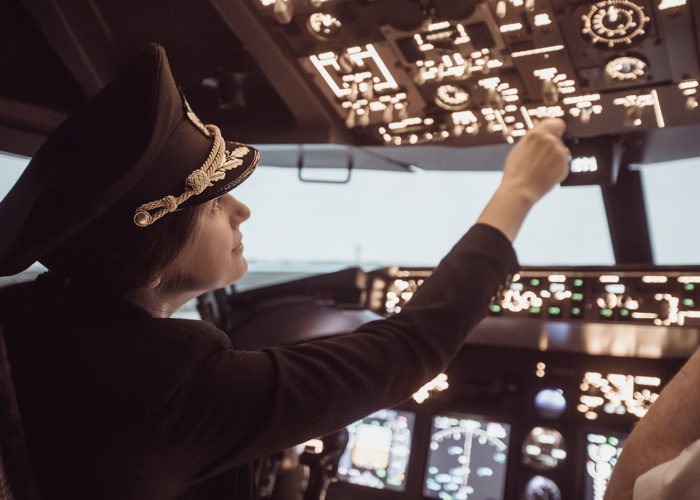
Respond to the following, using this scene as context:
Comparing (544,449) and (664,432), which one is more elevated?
(544,449)

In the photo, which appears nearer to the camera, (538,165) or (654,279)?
(538,165)

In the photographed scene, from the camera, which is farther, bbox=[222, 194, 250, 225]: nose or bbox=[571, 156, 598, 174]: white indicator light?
bbox=[571, 156, 598, 174]: white indicator light

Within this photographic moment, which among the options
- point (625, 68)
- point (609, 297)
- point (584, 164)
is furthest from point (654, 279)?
point (625, 68)

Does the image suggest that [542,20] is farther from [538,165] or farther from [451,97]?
[538,165]

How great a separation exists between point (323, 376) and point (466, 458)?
1412 mm

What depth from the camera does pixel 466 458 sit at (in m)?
2.02

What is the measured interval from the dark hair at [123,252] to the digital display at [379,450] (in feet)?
4.61

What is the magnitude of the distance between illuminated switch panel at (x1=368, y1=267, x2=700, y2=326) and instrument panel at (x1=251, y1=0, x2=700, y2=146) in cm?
38

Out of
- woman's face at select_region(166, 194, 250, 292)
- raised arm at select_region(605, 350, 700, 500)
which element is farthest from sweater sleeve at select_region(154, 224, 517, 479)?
raised arm at select_region(605, 350, 700, 500)

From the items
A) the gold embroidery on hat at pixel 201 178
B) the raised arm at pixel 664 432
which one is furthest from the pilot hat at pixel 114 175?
the raised arm at pixel 664 432

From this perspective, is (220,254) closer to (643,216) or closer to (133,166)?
(133,166)

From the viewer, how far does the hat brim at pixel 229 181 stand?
80cm

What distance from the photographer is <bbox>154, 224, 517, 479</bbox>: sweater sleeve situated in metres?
0.72

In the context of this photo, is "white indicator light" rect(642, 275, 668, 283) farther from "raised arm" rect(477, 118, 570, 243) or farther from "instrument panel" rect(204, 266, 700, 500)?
"raised arm" rect(477, 118, 570, 243)
